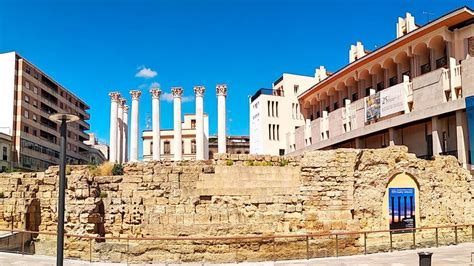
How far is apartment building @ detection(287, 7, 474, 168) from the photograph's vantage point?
29.2 metres

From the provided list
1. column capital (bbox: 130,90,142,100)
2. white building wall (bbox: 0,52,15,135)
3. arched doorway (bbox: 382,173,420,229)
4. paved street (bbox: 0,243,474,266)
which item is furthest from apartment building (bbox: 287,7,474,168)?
white building wall (bbox: 0,52,15,135)

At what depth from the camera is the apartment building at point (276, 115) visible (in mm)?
62469

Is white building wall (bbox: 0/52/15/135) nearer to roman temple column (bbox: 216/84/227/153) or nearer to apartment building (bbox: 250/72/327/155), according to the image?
roman temple column (bbox: 216/84/227/153)

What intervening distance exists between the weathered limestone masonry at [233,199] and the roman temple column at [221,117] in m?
21.5

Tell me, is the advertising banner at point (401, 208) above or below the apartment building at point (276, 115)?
below

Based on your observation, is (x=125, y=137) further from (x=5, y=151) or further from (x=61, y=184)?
(x=61, y=184)

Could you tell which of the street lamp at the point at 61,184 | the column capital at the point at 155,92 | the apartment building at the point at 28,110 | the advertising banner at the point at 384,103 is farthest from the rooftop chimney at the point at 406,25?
the apartment building at the point at 28,110

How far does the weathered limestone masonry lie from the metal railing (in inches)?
3.9

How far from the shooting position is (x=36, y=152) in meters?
62.1

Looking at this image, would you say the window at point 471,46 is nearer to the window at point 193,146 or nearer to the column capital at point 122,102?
the column capital at point 122,102

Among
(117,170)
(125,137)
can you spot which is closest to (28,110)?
(125,137)

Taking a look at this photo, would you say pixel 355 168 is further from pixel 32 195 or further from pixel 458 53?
pixel 458 53

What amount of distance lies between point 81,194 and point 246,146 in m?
65.6

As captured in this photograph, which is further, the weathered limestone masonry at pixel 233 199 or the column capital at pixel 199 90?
the column capital at pixel 199 90
